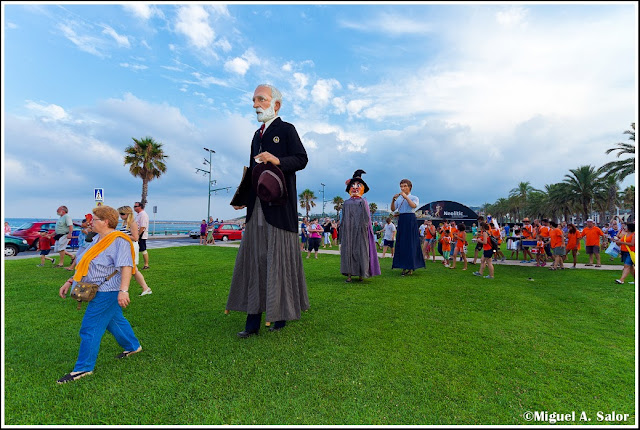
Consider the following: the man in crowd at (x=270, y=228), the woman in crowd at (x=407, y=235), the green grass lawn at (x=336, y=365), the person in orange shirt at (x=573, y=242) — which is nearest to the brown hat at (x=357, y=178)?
the woman in crowd at (x=407, y=235)

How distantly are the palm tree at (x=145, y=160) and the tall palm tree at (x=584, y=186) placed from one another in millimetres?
47567

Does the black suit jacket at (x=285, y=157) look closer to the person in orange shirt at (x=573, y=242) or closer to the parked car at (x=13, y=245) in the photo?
the person in orange shirt at (x=573, y=242)

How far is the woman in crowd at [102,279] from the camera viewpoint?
122 inches

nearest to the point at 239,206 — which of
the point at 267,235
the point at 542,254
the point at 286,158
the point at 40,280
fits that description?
the point at 267,235

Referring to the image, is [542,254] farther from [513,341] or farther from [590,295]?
[513,341]

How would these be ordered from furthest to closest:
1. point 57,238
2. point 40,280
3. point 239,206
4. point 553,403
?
point 57,238 → point 40,280 → point 239,206 → point 553,403

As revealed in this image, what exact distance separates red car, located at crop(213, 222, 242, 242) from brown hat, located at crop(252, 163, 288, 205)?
965 inches

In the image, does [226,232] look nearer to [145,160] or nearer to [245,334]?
[145,160]

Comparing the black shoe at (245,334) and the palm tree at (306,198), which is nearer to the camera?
the black shoe at (245,334)

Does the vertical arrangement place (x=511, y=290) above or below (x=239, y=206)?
below

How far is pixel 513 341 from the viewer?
4000mm

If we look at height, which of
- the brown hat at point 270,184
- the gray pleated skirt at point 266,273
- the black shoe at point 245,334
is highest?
the brown hat at point 270,184

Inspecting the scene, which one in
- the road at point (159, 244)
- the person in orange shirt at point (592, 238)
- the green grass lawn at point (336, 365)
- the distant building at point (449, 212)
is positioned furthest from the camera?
the distant building at point (449, 212)

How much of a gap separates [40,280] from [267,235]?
7.10 m
